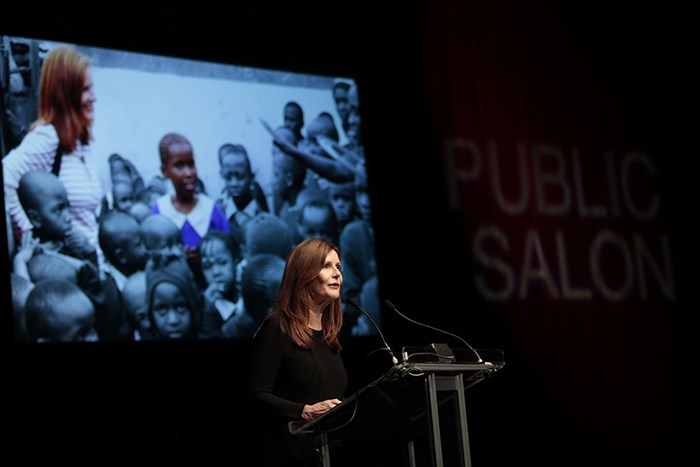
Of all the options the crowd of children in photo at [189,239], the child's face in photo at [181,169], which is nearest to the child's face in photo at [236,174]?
the crowd of children in photo at [189,239]

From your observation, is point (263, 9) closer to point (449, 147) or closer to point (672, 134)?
point (449, 147)

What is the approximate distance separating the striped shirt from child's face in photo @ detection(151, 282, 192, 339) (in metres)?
0.34

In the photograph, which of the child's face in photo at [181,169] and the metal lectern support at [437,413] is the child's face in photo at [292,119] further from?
the metal lectern support at [437,413]

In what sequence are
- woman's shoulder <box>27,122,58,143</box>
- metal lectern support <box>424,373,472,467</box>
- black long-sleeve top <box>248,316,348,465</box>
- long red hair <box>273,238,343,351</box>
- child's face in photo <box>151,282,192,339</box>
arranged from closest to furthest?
metal lectern support <box>424,373,472,467</box>
black long-sleeve top <box>248,316,348,465</box>
long red hair <box>273,238,343,351</box>
woman's shoulder <box>27,122,58,143</box>
child's face in photo <box>151,282,192,339</box>

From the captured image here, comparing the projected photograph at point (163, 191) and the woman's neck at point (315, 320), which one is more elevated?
the projected photograph at point (163, 191)

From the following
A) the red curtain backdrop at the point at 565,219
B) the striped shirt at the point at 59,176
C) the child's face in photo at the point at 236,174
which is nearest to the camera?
the striped shirt at the point at 59,176

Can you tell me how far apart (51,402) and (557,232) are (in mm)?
3243

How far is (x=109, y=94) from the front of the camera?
435 centimetres

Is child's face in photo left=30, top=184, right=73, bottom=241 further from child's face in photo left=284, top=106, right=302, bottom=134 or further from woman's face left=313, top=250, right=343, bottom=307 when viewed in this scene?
woman's face left=313, top=250, right=343, bottom=307

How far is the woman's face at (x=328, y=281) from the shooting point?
2.86 meters

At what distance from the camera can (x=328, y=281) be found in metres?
2.87

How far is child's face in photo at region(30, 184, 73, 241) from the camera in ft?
13.3

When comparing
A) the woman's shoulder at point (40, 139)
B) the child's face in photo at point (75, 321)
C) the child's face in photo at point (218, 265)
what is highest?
the woman's shoulder at point (40, 139)

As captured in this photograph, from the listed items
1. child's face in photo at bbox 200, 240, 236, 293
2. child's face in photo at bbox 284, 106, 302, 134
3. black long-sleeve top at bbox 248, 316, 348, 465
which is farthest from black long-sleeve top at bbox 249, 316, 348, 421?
child's face in photo at bbox 284, 106, 302, 134
